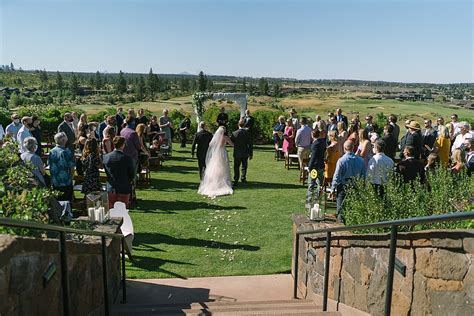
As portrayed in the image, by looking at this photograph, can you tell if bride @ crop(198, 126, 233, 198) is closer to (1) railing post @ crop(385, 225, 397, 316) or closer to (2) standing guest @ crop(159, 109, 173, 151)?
(2) standing guest @ crop(159, 109, 173, 151)

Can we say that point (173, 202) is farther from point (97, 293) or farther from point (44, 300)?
point (44, 300)

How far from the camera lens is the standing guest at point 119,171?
781 cm

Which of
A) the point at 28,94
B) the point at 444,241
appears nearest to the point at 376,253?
the point at 444,241

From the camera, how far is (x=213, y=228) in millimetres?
8672

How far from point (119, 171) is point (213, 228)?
2.11m

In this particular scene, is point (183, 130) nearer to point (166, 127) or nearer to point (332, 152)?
point (166, 127)

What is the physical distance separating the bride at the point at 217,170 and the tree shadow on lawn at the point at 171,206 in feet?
3.15

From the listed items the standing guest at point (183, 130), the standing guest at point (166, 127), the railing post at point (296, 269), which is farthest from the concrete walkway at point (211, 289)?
the standing guest at point (183, 130)

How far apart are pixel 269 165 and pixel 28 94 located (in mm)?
76995

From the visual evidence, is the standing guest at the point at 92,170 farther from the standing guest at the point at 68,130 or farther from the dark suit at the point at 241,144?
the dark suit at the point at 241,144

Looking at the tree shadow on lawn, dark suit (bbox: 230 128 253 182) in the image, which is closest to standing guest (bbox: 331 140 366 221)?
the tree shadow on lawn

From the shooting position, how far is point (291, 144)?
14.9 metres

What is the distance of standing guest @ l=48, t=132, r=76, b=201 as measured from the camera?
779 centimetres

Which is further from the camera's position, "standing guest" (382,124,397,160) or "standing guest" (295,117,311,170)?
"standing guest" (295,117,311,170)
